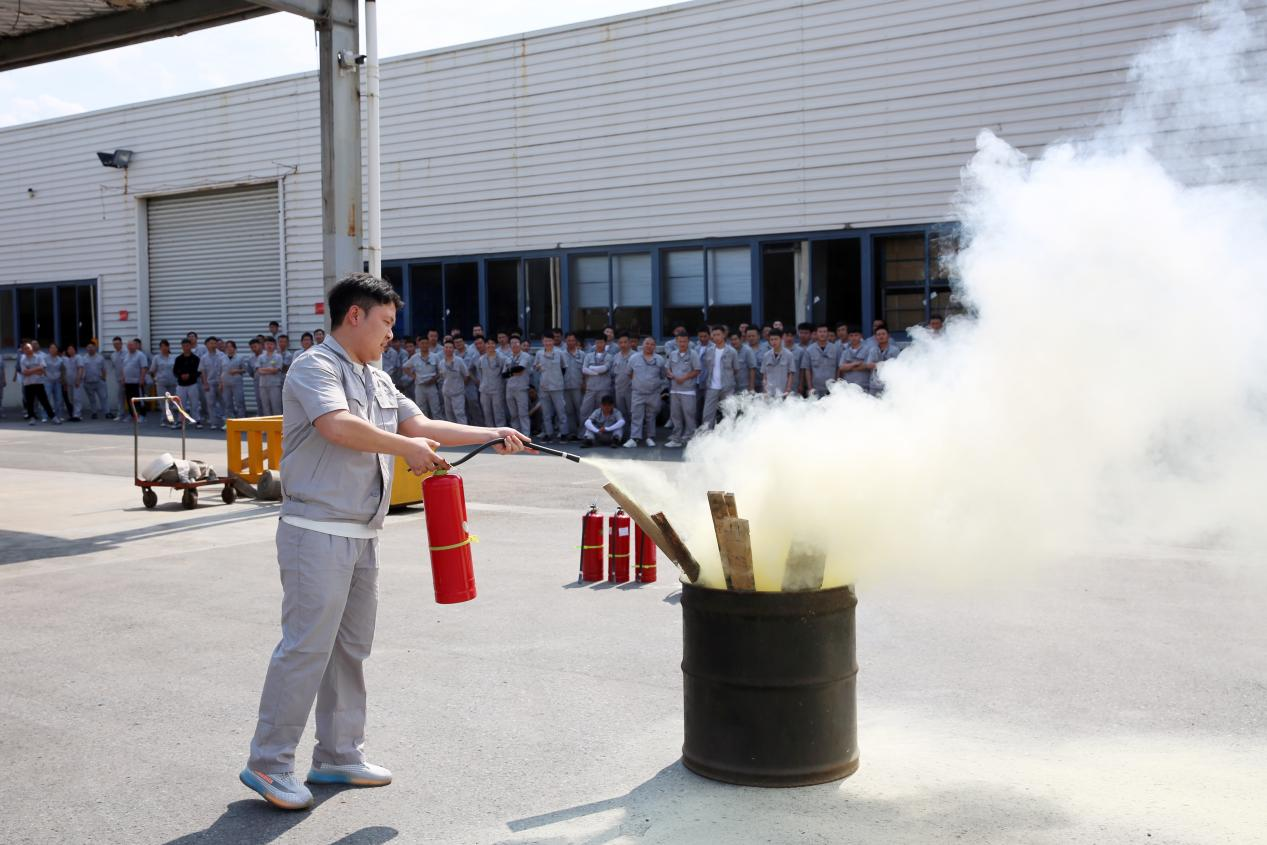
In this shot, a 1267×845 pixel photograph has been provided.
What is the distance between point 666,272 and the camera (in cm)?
2295

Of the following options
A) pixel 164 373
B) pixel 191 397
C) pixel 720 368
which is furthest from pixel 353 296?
pixel 164 373

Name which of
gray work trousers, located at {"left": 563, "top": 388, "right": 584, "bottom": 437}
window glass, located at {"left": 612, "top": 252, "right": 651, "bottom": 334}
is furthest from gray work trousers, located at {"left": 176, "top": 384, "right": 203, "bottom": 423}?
window glass, located at {"left": 612, "top": 252, "right": 651, "bottom": 334}

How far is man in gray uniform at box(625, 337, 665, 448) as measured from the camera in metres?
20.5

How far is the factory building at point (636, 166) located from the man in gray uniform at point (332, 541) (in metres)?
8.92

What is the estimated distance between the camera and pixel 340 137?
1291 centimetres

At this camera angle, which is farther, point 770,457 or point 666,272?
point 666,272

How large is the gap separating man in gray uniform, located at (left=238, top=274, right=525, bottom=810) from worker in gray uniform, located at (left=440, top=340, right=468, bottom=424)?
18491 millimetres

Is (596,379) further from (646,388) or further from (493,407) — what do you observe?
(493,407)

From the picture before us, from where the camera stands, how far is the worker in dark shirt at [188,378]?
27266mm

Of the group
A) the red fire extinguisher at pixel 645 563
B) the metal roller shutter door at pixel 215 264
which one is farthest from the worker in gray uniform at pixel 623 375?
the red fire extinguisher at pixel 645 563

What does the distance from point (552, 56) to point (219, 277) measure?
11.5 meters

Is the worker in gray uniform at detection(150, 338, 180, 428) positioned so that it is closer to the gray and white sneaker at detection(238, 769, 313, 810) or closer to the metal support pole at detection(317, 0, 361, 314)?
the metal support pole at detection(317, 0, 361, 314)

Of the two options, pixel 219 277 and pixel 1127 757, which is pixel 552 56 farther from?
pixel 1127 757

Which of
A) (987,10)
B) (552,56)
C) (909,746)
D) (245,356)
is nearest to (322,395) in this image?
(909,746)
